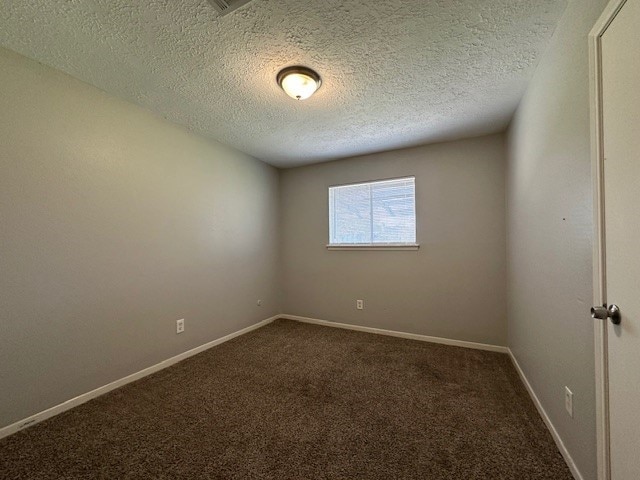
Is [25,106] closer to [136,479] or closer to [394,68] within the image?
[136,479]

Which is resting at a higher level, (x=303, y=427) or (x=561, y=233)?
(x=561, y=233)

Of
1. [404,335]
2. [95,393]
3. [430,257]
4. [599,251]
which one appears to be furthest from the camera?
[404,335]

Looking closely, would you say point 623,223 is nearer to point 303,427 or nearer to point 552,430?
point 552,430

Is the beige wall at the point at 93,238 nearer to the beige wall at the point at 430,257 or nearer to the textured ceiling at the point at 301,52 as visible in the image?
the textured ceiling at the point at 301,52

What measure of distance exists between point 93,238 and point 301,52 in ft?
6.65

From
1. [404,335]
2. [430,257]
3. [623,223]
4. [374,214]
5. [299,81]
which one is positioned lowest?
[404,335]

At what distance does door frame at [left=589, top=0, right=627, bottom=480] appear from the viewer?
0.95m

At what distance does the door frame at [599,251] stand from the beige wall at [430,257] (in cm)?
189

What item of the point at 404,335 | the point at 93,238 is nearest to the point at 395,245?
the point at 404,335

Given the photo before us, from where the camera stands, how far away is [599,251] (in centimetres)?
97

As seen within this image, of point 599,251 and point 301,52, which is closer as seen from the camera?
point 599,251

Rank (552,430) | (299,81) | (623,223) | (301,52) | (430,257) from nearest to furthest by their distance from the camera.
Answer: (623,223), (552,430), (301,52), (299,81), (430,257)

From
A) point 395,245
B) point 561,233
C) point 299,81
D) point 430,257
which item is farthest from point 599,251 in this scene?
point 395,245

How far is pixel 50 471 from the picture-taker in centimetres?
127
